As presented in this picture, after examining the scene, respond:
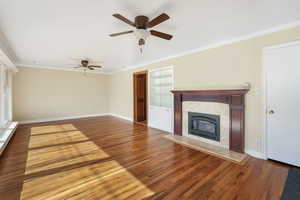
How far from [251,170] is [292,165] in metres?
0.83

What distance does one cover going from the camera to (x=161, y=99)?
4855 millimetres

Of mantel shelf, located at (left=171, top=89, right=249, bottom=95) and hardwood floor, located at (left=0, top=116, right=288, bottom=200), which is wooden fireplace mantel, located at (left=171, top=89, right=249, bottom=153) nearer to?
mantel shelf, located at (left=171, top=89, right=249, bottom=95)

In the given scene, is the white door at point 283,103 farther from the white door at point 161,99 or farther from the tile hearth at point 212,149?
the white door at point 161,99

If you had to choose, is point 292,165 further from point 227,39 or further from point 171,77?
point 171,77

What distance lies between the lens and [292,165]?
2.38 m

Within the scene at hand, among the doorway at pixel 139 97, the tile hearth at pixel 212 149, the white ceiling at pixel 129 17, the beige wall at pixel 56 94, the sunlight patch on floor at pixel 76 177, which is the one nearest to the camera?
the sunlight patch on floor at pixel 76 177

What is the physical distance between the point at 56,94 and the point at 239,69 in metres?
7.29

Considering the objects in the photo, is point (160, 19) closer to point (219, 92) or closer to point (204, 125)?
point (219, 92)

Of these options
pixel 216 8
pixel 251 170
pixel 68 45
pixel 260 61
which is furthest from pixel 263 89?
pixel 68 45

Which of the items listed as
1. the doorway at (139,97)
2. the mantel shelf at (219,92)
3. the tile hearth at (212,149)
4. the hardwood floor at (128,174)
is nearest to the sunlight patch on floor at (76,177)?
the hardwood floor at (128,174)

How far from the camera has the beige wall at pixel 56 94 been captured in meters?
5.61

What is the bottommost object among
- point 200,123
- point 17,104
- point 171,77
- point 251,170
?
point 251,170

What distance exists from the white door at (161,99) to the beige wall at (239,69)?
44 centimetres

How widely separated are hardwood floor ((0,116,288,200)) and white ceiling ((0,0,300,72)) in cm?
253
